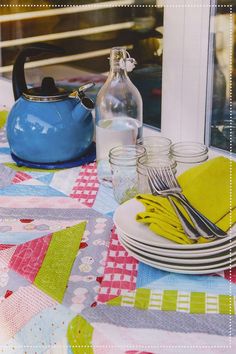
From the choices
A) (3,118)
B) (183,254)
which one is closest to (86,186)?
(183,254)

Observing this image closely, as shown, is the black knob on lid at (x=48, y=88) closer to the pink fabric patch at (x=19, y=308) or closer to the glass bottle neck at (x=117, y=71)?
the glass bottle neck at (x=117, y=71)

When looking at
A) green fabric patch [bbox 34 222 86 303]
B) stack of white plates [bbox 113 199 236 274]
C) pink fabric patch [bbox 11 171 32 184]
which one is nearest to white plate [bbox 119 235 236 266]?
stack of white plates [bbox 113 199 236 274]

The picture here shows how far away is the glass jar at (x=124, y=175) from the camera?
123 cm

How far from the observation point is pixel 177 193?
1060 mm

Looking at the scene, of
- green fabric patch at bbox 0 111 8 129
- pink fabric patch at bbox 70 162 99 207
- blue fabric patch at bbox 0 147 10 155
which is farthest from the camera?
green fabric patch at bbox 0 111 8 129

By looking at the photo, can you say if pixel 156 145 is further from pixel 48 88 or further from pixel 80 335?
pixel 80 335

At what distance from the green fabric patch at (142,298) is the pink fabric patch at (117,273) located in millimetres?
16

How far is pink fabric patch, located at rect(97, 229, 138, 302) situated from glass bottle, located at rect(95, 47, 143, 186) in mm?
317

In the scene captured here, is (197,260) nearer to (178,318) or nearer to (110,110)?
(178,318)

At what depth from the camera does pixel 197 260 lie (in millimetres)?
941

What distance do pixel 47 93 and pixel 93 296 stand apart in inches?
24.2

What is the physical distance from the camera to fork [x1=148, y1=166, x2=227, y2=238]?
38.0 inches

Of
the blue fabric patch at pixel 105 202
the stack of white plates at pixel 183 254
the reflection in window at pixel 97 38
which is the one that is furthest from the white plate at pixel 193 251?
the reflection in window at pixel 97 38

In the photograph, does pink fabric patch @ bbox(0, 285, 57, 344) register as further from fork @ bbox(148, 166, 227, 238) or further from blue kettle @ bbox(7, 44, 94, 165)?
blue kettle @ bbox(7, 44, 94, 165)
